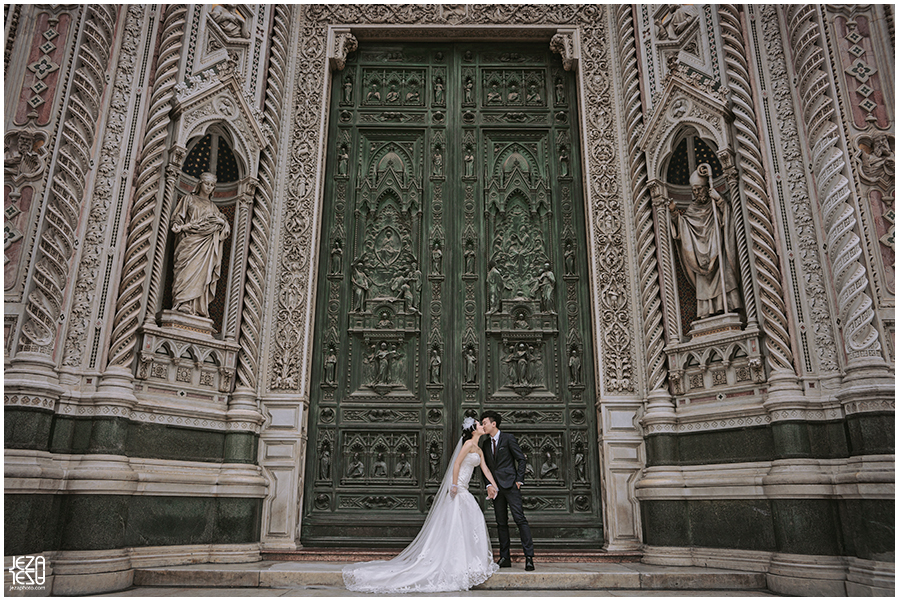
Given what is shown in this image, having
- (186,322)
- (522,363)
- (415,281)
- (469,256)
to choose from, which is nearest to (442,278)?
(415,281)

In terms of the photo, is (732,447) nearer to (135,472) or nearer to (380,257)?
(380,257)

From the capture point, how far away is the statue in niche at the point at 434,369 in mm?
7672

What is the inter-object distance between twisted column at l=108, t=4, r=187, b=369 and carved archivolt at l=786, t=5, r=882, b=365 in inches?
270

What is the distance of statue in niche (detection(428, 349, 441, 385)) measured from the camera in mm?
7672

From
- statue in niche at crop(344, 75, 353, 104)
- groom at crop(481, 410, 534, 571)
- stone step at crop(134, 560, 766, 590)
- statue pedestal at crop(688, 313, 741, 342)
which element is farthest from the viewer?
statue in niche at crop(344, 75, 353, 104)

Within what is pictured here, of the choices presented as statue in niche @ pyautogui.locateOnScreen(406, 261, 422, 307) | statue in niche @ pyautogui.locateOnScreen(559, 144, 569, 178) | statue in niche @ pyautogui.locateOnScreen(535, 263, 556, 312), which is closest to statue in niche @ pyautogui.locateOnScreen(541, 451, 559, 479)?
statue in niche @ pyautogui.locateOnScreen(535, 263, 556, 312)

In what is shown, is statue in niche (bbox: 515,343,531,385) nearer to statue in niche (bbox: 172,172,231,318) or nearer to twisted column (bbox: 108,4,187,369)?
statue in niche (bbox: 172,172,231,318)

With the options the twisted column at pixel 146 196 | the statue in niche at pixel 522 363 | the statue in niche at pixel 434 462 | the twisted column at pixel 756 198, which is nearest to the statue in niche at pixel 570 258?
the statue in niche at pixel 522 363

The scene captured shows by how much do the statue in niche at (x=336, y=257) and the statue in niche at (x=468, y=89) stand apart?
9.05 ft

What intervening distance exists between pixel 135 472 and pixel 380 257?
3.71 meters

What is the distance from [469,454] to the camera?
6.34 m

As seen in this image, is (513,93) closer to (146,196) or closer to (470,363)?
(470,363)

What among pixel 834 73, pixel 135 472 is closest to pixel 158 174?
pixel 135 472

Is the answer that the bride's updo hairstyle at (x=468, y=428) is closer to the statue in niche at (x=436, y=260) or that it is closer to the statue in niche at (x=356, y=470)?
the statue in niche at (x=356, y=470)
